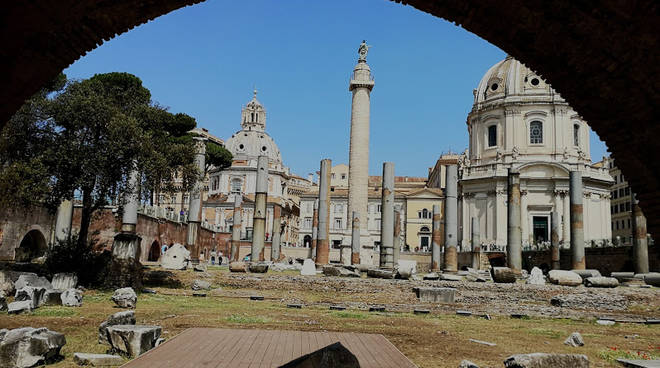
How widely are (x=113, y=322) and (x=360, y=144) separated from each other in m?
31.5

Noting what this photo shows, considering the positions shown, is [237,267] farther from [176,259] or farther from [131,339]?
[131,339]

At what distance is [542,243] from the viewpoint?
42906mm

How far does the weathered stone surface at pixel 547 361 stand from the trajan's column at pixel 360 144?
31.7m

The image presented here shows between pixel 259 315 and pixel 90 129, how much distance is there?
27.9 ft

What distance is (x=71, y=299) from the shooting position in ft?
41.6

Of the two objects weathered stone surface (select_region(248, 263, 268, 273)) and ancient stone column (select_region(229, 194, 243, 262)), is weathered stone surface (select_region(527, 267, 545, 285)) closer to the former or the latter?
weathered stone surface (select_region(248, 263, 268, 273))

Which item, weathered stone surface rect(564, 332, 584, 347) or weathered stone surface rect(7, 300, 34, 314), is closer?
weathered stone surface rect(564, 332, 584, 347)

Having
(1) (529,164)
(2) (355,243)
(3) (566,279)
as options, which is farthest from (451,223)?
(1) (529,164)

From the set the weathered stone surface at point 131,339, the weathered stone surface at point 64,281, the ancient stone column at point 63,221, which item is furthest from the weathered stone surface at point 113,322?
the ancient stone column at point 63,221

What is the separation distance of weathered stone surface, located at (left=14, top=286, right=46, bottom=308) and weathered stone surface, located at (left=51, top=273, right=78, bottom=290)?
2.17m

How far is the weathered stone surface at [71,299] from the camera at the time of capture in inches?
497

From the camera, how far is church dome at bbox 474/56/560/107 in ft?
159

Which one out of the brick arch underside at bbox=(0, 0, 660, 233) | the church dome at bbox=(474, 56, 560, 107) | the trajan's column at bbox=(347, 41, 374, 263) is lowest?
the brick arch underside at bbox=(0, 0, 660, 233)

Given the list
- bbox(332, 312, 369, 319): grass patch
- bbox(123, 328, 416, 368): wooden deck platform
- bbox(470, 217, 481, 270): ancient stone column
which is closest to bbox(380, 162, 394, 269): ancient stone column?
bbox(332, 312, 369, 319): grass patch
